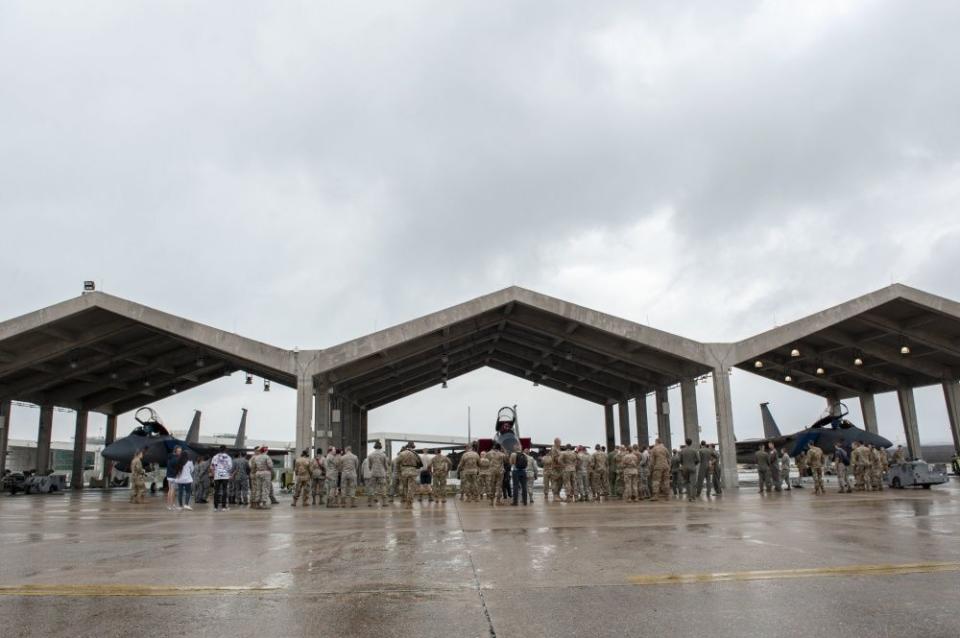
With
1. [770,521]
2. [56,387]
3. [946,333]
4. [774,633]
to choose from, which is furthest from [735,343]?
[56,387]

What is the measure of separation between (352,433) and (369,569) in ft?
95.0

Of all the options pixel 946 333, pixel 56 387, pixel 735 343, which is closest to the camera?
pixel 735 343

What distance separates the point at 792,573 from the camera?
5453 mm

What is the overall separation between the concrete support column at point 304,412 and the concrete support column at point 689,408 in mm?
13103

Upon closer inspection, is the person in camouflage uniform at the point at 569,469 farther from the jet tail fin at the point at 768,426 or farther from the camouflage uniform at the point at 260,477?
the jet tail fin at the point at 768,426

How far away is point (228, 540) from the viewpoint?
8.38 metres

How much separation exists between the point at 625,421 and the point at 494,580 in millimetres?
31078

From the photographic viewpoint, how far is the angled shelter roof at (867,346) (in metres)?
21.0

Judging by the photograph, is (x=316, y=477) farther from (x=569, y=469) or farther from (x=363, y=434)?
(x=363, y=434)

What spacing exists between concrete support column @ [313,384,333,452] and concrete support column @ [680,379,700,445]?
12.8m

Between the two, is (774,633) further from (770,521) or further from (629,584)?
(770,521)

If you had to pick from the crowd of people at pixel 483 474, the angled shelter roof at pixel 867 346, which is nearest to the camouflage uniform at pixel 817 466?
the crowd of people at pixel 483 474

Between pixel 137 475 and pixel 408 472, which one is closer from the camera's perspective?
pixel 408 472

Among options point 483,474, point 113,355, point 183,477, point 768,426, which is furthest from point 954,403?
point 113,355
